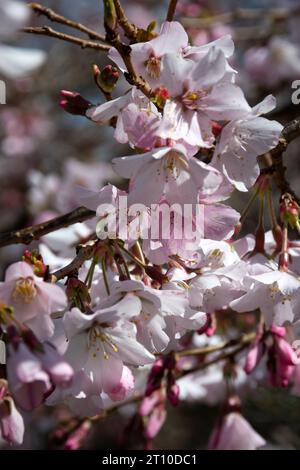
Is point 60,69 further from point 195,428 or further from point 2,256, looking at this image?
point 195,428

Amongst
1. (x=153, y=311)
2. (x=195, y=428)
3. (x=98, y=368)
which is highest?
(x=153, y=311)

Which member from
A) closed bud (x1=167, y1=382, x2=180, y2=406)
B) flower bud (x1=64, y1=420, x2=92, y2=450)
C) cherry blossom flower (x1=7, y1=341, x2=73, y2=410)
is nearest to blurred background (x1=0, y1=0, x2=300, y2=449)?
flower bud (x1=64, y1=420, x2=92, y2=450)

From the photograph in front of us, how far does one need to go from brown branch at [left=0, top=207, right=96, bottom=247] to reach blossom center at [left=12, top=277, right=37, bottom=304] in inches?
11.8

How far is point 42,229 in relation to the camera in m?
1.45

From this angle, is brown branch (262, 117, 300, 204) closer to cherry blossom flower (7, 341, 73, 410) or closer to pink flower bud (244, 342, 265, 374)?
pink flower bud (244, 342, 265, 374)

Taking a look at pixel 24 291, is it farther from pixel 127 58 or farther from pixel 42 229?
pixel 127 58

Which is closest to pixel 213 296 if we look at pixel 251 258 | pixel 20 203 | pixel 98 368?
pixel 251 258

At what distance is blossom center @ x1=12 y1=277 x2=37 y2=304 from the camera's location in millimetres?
1118

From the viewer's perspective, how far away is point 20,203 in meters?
4.61

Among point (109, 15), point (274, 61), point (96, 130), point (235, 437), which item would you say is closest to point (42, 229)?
point (109, 15)

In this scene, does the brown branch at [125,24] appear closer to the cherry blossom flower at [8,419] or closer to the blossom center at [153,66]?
the blossom center at [153,66]

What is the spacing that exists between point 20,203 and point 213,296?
339 centimetres

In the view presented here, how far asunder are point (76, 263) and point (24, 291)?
14cm

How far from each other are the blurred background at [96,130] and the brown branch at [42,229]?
42.3 inches
